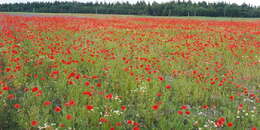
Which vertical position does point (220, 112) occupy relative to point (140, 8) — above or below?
below

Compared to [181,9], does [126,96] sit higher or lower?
lower

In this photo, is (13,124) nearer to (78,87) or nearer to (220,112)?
(78,87)

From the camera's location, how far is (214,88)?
5176 millimetres

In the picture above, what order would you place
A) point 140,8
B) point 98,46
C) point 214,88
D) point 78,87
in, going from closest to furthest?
1. point 78,87
2. point 214,88
3. point 98,46
4. point 140,8

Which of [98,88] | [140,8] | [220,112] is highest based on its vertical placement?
[140,8]

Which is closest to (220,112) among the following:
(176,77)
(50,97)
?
(176,77)

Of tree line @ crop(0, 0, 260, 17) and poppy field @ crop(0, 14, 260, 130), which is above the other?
tree line @ crop(0, 0, 260, 17)

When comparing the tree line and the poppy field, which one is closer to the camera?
the poppy field

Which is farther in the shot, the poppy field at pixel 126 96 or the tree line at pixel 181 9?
A: the tree line at pixel 181 9

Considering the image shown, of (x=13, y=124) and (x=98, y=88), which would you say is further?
(x=98, y=88)

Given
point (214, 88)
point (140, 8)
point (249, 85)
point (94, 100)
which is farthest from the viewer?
point (140, 8)

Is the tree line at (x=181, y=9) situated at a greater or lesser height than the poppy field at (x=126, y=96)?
greater

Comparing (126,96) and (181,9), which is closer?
(126,96)

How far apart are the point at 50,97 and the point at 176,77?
310 cm
